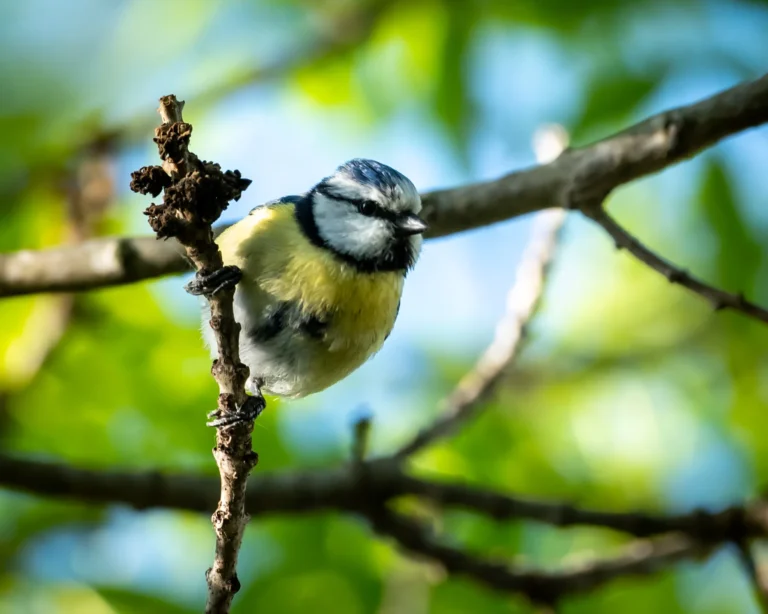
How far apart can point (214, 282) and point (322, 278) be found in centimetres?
45

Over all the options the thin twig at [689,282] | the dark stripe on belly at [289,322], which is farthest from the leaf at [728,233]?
the dark stripe on belly at [289,322]

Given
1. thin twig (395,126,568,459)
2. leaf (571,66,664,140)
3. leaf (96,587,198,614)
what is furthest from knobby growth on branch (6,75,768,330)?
leaf (96,587,198,614)

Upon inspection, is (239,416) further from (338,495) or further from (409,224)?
(338,495)

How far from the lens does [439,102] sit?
3.24m

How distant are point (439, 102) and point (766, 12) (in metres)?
1.10

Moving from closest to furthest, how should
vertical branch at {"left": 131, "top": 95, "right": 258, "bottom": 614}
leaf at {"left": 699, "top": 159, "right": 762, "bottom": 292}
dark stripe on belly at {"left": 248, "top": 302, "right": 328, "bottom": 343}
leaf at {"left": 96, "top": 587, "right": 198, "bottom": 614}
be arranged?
vertical branch at {"left": 131, "top": 95, "right": 258, "bottom": 614} < dark stripe on belly at {"left": 248, "top": 302, "right": 328, "bottom": 343} < leaf at {"left": 96, "top": 587, "right": 198, "bottom": 614} < leaf at {"left": 699, "top": 159, "right": 762, "bottom": 292}

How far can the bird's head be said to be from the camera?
2371 mm

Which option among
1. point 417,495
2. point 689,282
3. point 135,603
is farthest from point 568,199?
point 135,603

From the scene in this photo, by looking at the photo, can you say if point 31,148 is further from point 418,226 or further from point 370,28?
point 418,226

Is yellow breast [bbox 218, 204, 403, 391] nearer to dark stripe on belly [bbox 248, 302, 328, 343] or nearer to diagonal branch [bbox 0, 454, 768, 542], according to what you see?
dark stripe on belly [bbox 248, 302, 328, 343]

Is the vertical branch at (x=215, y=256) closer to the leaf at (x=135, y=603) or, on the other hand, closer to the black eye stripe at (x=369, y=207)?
the black eye stripe at (x=369, y=207)

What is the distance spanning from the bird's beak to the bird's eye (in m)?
0.09

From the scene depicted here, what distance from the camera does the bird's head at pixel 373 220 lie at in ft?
7.78

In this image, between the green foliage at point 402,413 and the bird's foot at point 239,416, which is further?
the green foliage at point 402,413
